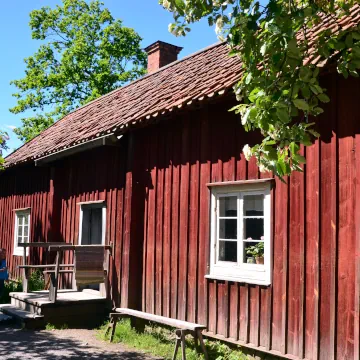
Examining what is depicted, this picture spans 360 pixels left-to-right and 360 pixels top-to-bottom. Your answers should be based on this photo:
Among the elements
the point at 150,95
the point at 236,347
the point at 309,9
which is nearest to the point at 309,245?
the point at 236,347

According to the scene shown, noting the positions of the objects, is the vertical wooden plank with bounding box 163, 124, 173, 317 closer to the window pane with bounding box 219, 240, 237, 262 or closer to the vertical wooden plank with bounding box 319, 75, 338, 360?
the window pane with bounding box 219, 240, 237, 262

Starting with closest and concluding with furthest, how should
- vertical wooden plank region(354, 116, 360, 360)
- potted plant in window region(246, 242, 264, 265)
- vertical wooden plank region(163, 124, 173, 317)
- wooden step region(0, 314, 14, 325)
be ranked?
1. vertical wooden plank region(354, 116, 360, 360)
2. potted plant in window region(246, 242, 264, 265)
3. vertical wooden plank region(163, 124, 173, 317)
4. wooden step region(0, 314, 14, 325)

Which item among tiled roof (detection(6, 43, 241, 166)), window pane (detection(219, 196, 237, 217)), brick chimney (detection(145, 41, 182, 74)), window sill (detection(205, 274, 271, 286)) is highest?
brick chimney (detection(145, 41, 182, 74))

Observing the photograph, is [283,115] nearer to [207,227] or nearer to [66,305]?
[207,227]

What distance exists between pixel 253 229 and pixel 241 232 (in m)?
0.17

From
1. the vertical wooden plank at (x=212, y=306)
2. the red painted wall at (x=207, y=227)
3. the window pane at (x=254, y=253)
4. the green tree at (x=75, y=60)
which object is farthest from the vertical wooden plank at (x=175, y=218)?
the green tree at (x=75, y=60)

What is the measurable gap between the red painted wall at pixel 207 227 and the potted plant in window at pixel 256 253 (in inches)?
13.0

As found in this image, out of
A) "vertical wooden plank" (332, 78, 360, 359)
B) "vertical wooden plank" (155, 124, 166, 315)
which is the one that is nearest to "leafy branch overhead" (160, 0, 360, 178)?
"vertical wooden plank" (332, 78, 360, 359)

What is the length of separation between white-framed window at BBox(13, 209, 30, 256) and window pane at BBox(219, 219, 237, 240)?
7.97 m

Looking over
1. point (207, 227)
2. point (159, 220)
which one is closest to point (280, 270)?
point (207, 227)

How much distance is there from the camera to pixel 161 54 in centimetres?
1574

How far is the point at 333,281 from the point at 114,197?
5.20m

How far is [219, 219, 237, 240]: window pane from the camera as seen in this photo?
285 inches

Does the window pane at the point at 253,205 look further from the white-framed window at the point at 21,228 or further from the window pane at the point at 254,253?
the white-framed window at the point at 21,228
